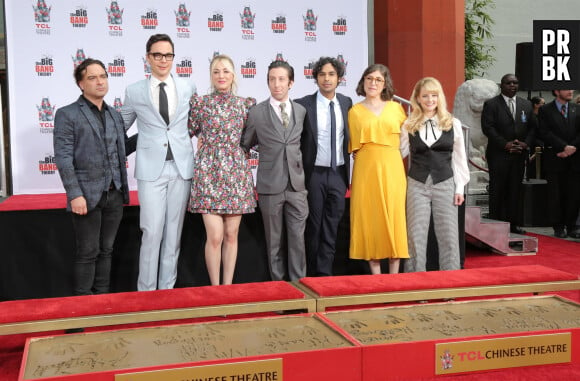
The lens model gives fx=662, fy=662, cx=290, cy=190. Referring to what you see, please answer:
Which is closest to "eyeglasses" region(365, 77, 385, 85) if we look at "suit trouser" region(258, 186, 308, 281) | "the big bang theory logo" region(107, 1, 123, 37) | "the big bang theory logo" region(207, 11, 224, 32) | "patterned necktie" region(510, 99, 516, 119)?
"suit trouser" region(258, 186, 308, 281)

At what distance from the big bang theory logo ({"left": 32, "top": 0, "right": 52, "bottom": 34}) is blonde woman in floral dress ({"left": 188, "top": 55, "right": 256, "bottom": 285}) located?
98.2 inches

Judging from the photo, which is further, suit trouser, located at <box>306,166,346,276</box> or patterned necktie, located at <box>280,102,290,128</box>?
suit trouser, located at <box>306,166,346,276</box>

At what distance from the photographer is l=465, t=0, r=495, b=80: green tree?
10945 mm

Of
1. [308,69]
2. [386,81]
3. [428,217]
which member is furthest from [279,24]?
[428,217]

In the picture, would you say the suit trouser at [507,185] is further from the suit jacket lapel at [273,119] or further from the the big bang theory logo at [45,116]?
the the big bang theory logo at [45,116]

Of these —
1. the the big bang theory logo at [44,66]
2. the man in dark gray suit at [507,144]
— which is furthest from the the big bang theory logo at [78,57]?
the man in dark gray suit at [507,144]

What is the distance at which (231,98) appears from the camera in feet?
12.8

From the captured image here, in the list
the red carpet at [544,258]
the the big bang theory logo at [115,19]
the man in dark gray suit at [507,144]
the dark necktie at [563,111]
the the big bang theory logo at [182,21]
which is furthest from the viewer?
the dark necktie at [563,111]

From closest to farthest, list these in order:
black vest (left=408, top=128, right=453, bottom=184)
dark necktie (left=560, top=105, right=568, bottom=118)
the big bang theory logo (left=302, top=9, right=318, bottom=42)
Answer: black vest (left=408, top=128, right=453, bottom=184) → the big bang theory logo (left=302, top=9, right=318, bottom=42) → dark necktie (left=560, top=105, right=568, bottom=118)

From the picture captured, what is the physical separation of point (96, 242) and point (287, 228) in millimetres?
1136

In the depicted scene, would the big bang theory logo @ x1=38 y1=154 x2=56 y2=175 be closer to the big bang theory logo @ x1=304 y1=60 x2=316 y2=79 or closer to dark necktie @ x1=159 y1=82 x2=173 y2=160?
dark necktie @ x1=159 y1=82 x2=173 y2=160

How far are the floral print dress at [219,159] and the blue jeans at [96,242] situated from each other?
45cm

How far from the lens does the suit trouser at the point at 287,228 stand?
13.1 ft

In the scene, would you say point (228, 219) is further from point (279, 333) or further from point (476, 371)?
point (476, 371)
